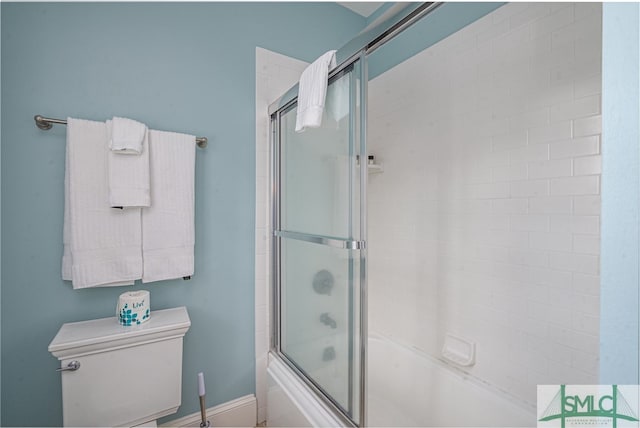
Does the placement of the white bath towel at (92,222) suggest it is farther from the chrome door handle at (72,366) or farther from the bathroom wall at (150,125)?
the chrome door handle at (72,366)

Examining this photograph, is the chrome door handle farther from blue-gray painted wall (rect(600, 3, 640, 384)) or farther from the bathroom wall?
blue-gray painted wall (rect(600, 3, 640, 384))

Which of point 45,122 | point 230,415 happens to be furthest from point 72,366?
point 45,122

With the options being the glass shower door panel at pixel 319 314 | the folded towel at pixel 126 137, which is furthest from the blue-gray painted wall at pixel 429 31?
the folded towel at pixel 126 137

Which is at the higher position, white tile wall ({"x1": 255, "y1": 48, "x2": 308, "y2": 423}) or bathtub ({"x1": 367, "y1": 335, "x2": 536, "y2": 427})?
white tile wall ({"x1": 255, "y1": 48, "x2": 308, "y2": 423})

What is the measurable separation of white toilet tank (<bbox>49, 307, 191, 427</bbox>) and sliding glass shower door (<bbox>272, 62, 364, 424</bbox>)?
568 mm

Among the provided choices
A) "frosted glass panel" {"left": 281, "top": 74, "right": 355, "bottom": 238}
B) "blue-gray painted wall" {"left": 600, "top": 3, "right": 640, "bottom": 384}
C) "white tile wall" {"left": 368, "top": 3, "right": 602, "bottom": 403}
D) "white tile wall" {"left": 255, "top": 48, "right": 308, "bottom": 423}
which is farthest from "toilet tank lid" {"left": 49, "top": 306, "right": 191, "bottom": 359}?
"blue-gray painted wall" {"left": 600, "top": 3, "right": 640, "bottom": 384}

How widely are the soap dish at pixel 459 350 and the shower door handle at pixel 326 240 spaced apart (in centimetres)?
97

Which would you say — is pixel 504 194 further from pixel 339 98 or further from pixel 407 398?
pixel 407 398

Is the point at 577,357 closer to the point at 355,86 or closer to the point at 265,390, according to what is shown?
the point at 355,86

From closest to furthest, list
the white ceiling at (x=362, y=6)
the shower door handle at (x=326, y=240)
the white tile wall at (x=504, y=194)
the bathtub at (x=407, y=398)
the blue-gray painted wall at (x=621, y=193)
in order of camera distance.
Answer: the blue-gray painted wall at (x=621, y=193)
the shower door handle at (x=326, y=240)
the white tile wall at (x=504, y=194)
the bathtub at (x=407, y=398)
the white ceiling at (x=362, y=6)

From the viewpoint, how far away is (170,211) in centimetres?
153

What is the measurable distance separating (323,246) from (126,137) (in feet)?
3.19

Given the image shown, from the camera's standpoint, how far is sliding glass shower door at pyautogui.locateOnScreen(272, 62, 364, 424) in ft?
3.99

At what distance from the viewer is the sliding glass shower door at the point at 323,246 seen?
122 cm
